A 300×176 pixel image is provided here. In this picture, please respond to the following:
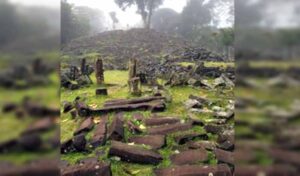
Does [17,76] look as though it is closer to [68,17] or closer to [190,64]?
[68,17]

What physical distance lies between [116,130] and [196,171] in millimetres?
1879

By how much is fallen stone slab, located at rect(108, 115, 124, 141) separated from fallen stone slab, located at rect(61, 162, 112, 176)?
4.06ft

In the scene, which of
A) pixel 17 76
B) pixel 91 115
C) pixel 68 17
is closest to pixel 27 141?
pixel 17 76

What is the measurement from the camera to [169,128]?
6426 mm

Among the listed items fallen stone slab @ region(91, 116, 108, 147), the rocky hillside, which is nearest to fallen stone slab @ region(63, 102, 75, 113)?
fallen stone slab @ region(91, 116, 108, 147)

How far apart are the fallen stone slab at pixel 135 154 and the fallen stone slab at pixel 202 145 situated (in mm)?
692

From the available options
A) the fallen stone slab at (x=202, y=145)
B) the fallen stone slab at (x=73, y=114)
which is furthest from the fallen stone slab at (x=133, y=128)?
the fallen stone slab at (x=73, y=114)

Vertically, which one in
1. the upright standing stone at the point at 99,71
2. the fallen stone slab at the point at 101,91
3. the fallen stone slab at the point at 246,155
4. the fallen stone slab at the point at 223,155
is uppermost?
the upright standing stone at the point at 99,71

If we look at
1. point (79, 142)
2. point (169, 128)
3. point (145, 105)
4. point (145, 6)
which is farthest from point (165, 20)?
point (79, 142)

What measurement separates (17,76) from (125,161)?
14.3 ft

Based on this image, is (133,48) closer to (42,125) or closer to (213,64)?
(213,64)

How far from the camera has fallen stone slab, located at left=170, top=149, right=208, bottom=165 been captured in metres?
5.33

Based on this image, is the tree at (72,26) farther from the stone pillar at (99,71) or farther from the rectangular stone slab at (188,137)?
the rectangular stone slab at (188,137)

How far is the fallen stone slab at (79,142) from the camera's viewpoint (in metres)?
5.91
